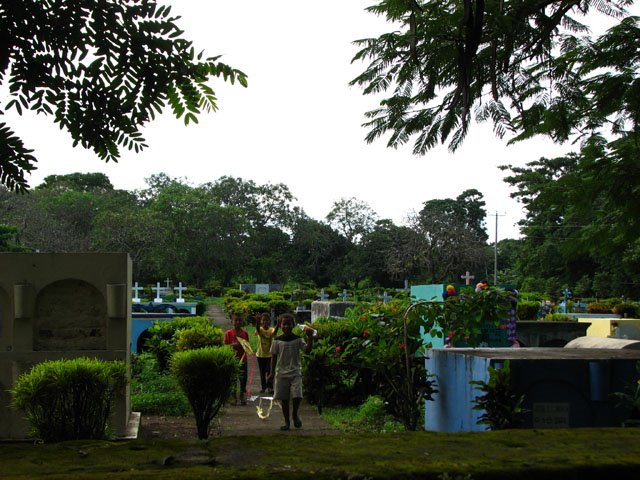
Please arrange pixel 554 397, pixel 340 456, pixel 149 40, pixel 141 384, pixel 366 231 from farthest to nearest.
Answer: pixel 366 231 < pixel 141 384 < pixel 554 397 < pixel 149 40 < pixel 340 456

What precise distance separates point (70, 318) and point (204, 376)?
5.89ft

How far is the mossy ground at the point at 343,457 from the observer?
256 centimetres

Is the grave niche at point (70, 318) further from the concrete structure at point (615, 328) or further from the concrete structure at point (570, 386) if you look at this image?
the concrete structure at point (615, 328)

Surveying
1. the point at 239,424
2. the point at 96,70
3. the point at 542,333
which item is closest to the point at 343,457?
the point at 96,70

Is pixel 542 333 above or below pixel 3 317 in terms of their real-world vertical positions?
below

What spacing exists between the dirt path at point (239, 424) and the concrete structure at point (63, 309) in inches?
46.3

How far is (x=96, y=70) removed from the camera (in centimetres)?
367

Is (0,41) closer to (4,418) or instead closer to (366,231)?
(4,418)

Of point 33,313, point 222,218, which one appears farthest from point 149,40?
point 222,218

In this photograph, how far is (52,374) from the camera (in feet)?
23.6

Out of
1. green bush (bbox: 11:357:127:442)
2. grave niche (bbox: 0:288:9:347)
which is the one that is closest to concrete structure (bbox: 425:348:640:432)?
green bush (bbox: 11:357:127:442)

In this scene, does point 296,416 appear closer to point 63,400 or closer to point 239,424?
point 239,424

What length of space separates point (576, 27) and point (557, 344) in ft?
41.6

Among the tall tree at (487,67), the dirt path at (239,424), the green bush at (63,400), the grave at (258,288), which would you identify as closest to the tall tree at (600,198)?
the tall tree at (487,67)
